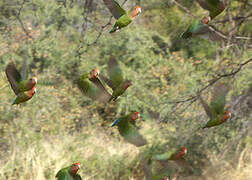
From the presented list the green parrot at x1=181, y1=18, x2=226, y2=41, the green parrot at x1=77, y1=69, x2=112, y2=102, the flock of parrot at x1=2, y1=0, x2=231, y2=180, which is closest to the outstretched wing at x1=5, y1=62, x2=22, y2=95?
the flock of parrot at x1=2, y1=0, x2=231, y2=180

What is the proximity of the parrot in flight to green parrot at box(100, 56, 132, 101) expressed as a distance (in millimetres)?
263

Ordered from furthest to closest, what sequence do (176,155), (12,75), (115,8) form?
(176,155), (115,8), (12,75)

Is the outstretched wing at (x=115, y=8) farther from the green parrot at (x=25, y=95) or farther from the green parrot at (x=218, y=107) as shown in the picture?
the green parrot at (x=218, y=107)

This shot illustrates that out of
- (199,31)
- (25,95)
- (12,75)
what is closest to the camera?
(12,75)

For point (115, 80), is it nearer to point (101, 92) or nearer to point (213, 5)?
point (101, 92)

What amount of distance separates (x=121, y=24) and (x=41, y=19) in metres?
4.69

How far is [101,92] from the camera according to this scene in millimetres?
1310

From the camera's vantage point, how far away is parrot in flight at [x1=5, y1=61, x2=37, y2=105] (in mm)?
1221

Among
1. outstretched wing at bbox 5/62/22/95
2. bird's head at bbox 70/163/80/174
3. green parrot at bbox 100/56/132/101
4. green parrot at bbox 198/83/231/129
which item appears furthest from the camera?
green parrot at bbox 198/83/231/129

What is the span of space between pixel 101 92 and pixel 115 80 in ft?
0.40

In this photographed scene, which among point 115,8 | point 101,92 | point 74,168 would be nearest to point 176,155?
point 74,168

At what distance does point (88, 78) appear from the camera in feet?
4.39

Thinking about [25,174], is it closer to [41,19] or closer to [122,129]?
[122,129]

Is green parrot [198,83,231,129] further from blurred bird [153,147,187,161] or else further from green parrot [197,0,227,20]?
green parrot [197,0,227,20]
